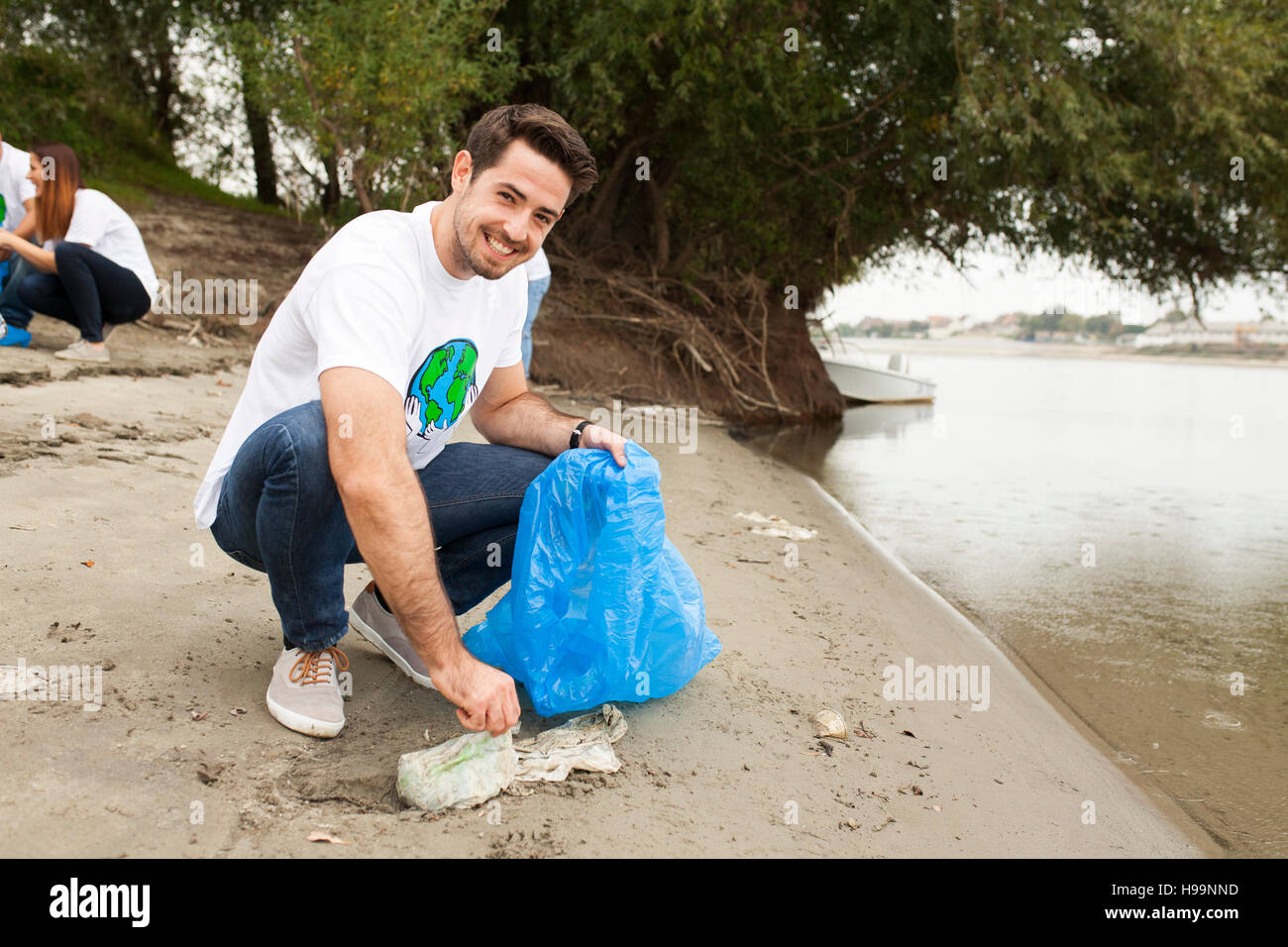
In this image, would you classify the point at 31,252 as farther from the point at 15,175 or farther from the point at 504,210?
the point at 504,210

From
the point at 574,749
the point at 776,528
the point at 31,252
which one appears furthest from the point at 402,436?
the point at 31,252

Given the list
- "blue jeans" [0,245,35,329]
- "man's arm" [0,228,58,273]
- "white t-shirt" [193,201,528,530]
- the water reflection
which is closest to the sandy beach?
"white t-shirt" [193,201,528,530]

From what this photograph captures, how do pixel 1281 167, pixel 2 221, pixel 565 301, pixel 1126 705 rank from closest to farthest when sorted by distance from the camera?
pixel 1126 705 → pixel 2 221 → pixel 1281 167 → pixel 565 301

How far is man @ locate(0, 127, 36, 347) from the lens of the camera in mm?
5668

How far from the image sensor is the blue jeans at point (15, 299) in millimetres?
5883

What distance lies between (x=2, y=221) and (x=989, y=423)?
11.9 meters

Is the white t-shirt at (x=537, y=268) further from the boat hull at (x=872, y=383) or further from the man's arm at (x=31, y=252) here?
the boat hull at (x=872, y=383)

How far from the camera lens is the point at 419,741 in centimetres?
223

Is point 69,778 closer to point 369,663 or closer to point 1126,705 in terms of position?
point 369,663

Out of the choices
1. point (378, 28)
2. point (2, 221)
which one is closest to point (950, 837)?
point (2, 221)

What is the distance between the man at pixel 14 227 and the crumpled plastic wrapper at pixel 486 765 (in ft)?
16.9

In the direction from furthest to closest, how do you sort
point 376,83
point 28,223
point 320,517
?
1. point 376,83
2. point 28,223
3. point 320,517

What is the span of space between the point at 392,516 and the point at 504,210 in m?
0.77
